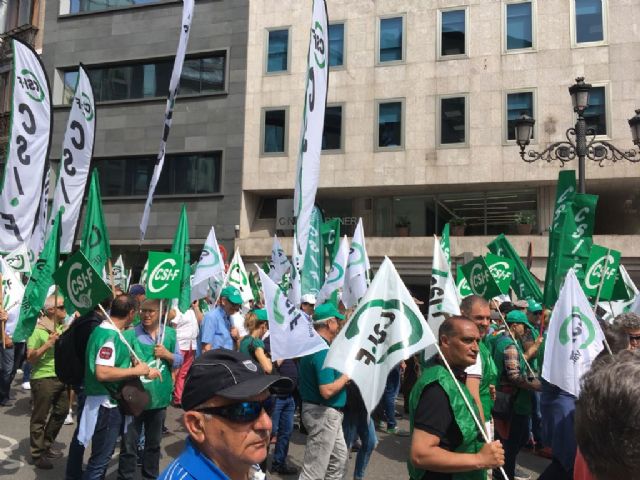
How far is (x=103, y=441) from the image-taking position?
4.88 metres

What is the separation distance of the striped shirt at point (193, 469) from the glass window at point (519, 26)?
71.4 feet

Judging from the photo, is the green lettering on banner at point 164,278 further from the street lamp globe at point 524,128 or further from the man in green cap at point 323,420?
the street lamp globe at point 524,128

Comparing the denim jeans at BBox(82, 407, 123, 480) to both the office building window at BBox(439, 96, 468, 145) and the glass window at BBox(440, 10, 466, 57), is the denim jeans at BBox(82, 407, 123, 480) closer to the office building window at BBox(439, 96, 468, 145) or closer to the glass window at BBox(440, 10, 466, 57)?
the office building window at BBox(439, 96, 468, 145)

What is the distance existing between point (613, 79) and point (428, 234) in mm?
7879

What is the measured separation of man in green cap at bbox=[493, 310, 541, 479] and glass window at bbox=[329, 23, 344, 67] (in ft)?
61.6

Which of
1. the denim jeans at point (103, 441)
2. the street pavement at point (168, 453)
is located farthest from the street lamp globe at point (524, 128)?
the denim jeans at point (103, 441)

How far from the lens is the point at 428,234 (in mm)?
22891

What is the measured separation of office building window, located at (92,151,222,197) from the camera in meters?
25.0

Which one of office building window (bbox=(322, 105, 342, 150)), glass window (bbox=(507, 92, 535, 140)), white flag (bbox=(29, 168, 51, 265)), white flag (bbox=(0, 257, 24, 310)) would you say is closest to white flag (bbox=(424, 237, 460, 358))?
white flag (bbox=(29, 168, 51, 265))

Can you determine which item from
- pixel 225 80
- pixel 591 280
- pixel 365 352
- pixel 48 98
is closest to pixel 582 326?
pixel 365 352

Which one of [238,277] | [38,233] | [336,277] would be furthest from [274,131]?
[38,233]

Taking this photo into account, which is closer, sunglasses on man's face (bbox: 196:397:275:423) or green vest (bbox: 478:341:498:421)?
sunglasses on man's face (bbox: 196:397:275:423)

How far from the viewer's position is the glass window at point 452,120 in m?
21.6

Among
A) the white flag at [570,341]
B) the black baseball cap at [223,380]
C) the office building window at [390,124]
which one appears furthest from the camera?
the office building window at [390,124]
